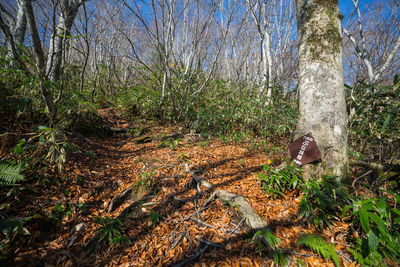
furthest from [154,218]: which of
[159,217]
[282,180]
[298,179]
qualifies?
[298,179]

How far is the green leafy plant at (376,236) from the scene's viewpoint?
1.09 m

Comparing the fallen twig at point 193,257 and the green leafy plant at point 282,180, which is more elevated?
the green leafy plant at point 282,180

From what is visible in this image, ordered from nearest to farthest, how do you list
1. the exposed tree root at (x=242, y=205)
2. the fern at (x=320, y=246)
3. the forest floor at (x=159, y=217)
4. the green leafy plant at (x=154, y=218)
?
the fern at (x=320, y=246)
the forest floor at (x=159, y=217)
the exposed tree root at (x=242, y=205)
the green leafy plant at (x=154, y=218)

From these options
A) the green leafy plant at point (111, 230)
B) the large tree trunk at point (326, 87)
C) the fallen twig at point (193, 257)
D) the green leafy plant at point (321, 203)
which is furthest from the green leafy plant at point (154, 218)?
the large tree trunk at point (326, 87)

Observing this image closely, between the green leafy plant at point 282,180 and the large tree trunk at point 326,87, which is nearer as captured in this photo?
the large tree trunk at point 326,87

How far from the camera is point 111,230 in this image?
1645 millimetres

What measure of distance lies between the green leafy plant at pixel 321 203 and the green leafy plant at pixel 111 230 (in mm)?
1785

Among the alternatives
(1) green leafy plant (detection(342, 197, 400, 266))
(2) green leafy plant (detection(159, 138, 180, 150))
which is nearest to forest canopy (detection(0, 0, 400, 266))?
(1) green leafy plant (detection(342, 197, 400, 266))

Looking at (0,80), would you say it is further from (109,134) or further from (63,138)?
(109,134)

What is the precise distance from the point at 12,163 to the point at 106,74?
6.90 metres

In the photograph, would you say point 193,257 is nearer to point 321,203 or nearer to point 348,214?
point 321,203

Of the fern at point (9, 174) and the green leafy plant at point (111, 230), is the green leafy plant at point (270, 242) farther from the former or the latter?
the fern at point (9, 174)

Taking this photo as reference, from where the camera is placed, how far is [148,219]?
5.97ft

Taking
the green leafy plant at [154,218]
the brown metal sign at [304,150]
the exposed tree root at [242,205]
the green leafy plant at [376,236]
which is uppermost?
the brown metal sign at [304,150]
